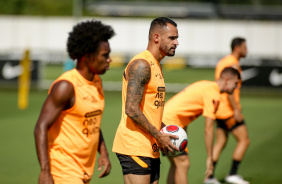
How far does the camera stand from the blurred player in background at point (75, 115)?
4594mm

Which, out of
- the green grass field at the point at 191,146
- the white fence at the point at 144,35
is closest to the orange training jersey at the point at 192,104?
the green grass field at the point at 191,146

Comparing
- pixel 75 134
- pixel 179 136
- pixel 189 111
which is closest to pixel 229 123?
pixel 189 111

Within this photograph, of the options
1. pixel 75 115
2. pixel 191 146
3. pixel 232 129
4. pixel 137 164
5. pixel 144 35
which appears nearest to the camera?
pixel 75 115

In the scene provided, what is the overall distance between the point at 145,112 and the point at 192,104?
2.54 metres

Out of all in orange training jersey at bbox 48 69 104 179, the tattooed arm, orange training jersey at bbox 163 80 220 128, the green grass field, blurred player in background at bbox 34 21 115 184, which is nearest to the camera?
blurred player in background at bbox 34 21 115 184

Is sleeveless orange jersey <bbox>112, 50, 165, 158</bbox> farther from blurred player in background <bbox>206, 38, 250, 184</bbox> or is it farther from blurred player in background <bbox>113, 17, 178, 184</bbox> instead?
blurred player in background <bbox>206, 38, 250, 184</bbox>

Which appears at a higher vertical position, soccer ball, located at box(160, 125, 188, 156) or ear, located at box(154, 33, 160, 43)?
ear, located at box(154, 33, 160, 43)

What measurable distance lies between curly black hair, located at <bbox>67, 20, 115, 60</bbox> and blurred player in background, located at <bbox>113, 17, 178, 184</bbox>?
406 mm

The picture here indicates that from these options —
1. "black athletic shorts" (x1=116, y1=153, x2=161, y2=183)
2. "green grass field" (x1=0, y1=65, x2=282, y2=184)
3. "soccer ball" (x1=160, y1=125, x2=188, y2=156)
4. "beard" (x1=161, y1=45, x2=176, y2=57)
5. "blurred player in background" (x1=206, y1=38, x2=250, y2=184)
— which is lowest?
"green grass field" (x1=0, y1=65, x2=282, y2=184)

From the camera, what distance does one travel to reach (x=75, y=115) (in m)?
4.79

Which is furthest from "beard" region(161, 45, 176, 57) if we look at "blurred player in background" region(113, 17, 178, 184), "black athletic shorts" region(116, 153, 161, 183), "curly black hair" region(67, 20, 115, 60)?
"black athletic shorts" region(116, 153, 161, 183)

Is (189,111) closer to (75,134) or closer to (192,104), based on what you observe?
(192,104)

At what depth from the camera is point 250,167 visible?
1029 cm

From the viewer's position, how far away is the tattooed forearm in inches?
196
